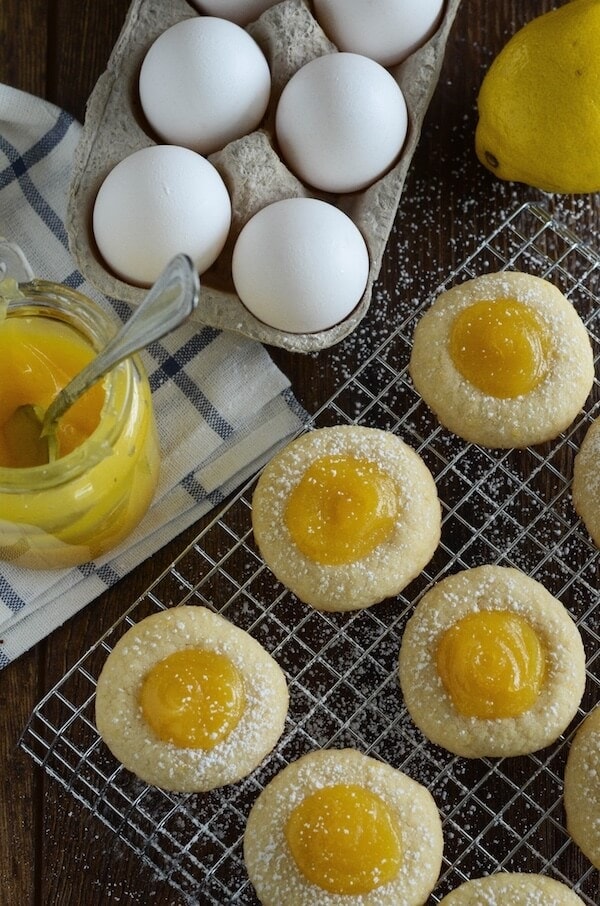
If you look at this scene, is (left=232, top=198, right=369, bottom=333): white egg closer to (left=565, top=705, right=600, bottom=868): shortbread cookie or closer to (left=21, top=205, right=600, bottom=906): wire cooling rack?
(left=21, top=205, right=600, bottom=906): wire cooling rack

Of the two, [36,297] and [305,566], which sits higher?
[36,297]

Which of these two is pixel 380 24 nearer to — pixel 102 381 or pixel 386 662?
pixel 102 381

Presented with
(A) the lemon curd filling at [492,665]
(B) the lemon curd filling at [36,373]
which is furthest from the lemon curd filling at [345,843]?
(B) the lemon curd filling at [36,373]

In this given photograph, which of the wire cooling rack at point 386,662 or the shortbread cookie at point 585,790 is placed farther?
the wire cooling rack at point 386,662

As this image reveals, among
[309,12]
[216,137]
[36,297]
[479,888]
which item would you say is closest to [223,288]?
[216,137]

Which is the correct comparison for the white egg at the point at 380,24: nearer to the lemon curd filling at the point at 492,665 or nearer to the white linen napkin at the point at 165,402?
the white linen napkin at the point at 165,402

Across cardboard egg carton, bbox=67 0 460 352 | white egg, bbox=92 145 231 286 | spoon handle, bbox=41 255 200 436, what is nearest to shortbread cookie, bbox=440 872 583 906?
cardboard egg carton, bbox=67 0 460 352

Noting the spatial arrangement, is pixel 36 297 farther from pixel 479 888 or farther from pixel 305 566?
pixel 479 888
